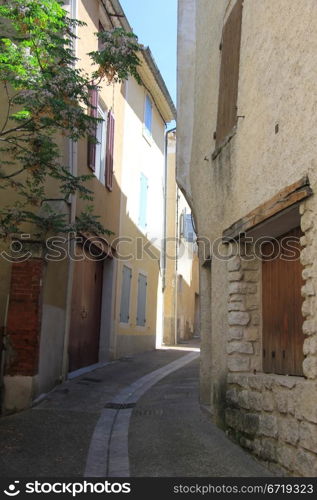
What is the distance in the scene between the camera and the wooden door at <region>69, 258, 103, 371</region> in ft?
33.1

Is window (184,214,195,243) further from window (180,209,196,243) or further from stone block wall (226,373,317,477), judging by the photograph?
stone block wall (226,373,317,477)

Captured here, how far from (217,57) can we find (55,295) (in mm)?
4317

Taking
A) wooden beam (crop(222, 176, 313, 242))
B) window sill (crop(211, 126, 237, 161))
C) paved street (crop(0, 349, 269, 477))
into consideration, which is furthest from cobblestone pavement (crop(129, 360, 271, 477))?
window sill (crop(211, 126, 237, 161))

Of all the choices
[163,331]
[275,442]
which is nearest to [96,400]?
[275,442]

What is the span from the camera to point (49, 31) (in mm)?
6320

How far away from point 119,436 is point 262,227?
283 centimetres

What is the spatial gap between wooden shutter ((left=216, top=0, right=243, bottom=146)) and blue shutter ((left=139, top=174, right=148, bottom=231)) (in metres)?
8.06

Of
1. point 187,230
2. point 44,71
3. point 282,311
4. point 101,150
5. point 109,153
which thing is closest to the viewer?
point 282,311

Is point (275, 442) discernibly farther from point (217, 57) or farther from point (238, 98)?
point (217, 57)

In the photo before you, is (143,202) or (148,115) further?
(148,115)

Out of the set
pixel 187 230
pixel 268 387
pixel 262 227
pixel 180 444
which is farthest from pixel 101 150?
pixel 187 230

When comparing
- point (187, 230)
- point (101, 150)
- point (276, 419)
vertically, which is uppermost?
point (187, 230)

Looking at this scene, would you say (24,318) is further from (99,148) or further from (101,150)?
(101,150)

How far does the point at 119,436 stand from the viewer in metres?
6.16
